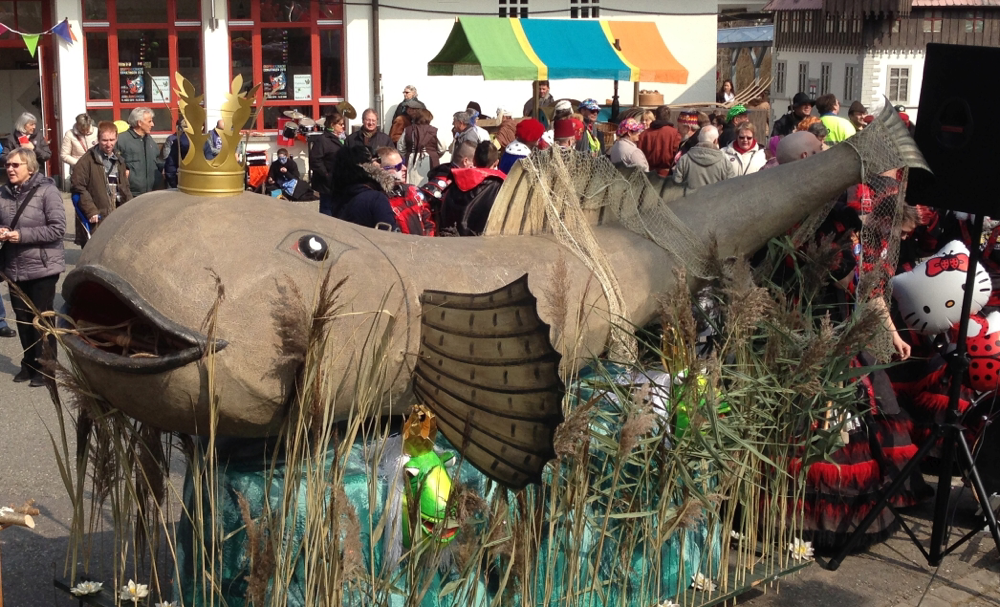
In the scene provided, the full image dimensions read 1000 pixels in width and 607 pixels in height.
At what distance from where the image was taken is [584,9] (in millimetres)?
16047

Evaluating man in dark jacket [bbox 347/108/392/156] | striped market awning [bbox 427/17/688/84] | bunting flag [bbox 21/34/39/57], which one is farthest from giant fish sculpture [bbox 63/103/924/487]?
bunting flag [bbox 21/34/39/57]

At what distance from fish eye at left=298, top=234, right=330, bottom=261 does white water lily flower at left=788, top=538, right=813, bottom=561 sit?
1.94 meters

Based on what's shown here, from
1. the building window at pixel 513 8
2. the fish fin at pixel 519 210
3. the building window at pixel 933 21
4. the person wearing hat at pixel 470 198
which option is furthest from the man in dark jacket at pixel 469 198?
the building window at pixel 933 21

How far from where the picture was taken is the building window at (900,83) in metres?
21.3

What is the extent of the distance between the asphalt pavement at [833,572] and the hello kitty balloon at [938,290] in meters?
0.58

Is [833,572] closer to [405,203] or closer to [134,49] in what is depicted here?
[405,203]

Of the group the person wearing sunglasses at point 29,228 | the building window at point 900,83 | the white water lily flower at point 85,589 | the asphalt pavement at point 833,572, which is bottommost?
the asphalt pavement at point 833,572

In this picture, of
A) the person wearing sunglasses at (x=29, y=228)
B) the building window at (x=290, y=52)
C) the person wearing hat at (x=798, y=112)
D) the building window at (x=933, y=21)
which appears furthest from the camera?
the building window at (x=933, y=21)

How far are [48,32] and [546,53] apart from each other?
617cm

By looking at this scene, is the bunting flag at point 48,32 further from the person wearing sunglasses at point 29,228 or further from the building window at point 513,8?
the person wearing sunglasses at point 29,228

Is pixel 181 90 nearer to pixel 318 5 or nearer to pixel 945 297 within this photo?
pixel 945 297

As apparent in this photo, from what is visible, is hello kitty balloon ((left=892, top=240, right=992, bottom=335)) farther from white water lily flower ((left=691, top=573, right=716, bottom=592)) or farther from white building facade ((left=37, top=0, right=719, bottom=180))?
white building facade ((left=37, top=0, right=719, bottom=180))

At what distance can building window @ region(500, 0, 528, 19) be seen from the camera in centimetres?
1540

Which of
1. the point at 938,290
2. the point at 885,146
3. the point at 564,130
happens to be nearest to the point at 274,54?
the point at 564,130
